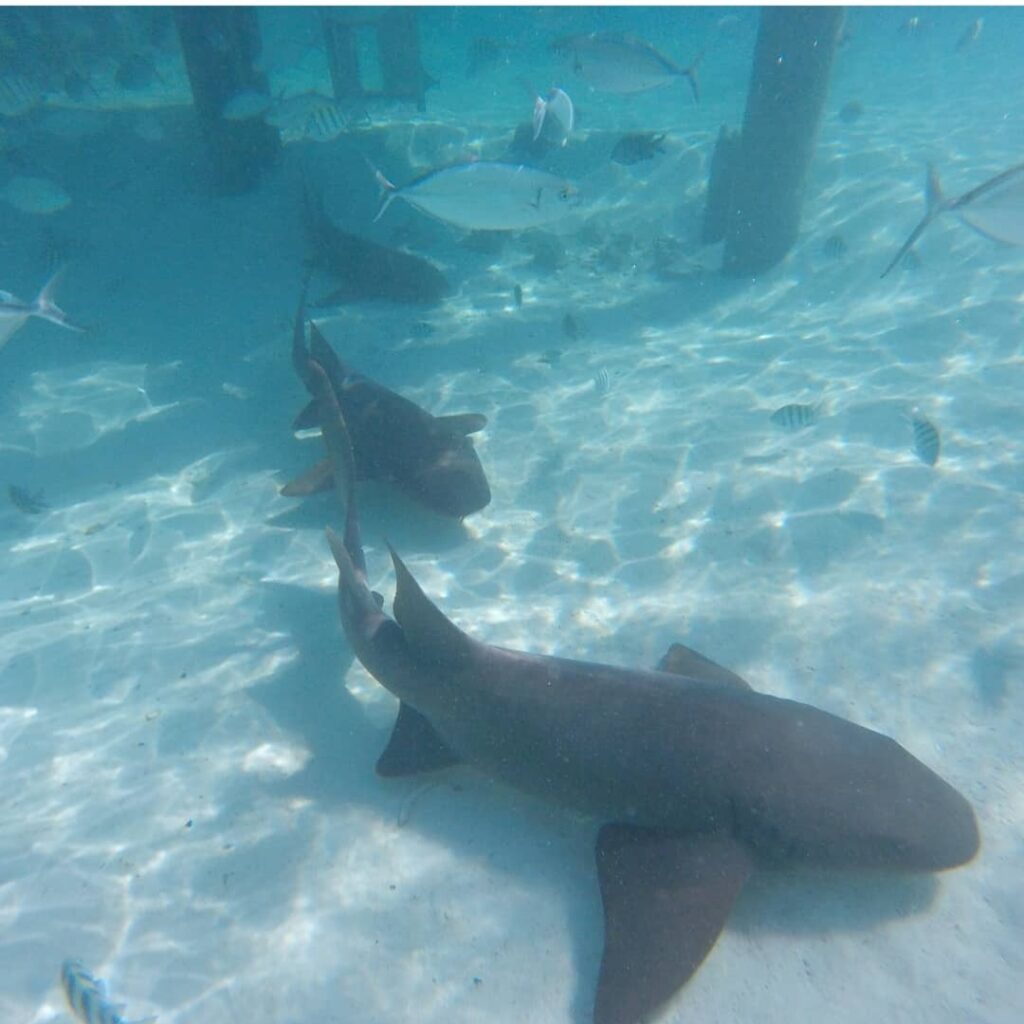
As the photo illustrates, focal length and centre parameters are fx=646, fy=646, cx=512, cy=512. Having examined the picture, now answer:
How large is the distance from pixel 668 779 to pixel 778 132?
11.5m

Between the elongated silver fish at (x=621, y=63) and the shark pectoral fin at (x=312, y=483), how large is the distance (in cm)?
585

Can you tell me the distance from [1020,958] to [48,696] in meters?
6.32

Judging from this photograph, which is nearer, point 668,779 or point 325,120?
point 668,779

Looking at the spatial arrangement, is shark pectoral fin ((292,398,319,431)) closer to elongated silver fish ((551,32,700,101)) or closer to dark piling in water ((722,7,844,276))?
elongated silver fish ((551,32,700,101))

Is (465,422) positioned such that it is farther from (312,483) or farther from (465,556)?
(465,556)

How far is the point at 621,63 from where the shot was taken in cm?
785

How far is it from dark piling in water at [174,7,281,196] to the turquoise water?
0.35 m

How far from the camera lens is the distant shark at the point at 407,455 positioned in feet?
20.5

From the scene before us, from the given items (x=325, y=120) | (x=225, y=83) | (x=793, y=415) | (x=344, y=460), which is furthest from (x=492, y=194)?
(x=225, y=83)

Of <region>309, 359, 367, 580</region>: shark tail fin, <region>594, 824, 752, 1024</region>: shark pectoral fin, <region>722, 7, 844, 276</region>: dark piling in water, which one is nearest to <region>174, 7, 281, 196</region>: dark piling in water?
<region>722, 7, 844, 276</region>: dark piling in water

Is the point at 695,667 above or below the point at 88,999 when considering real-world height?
below

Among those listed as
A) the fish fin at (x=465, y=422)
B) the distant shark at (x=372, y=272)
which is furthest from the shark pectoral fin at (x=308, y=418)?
the distant shark at (x=372, y=272)

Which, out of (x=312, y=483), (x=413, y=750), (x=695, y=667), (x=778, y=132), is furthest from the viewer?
(x=778, y=132)

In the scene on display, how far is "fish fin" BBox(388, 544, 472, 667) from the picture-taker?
3754mm
